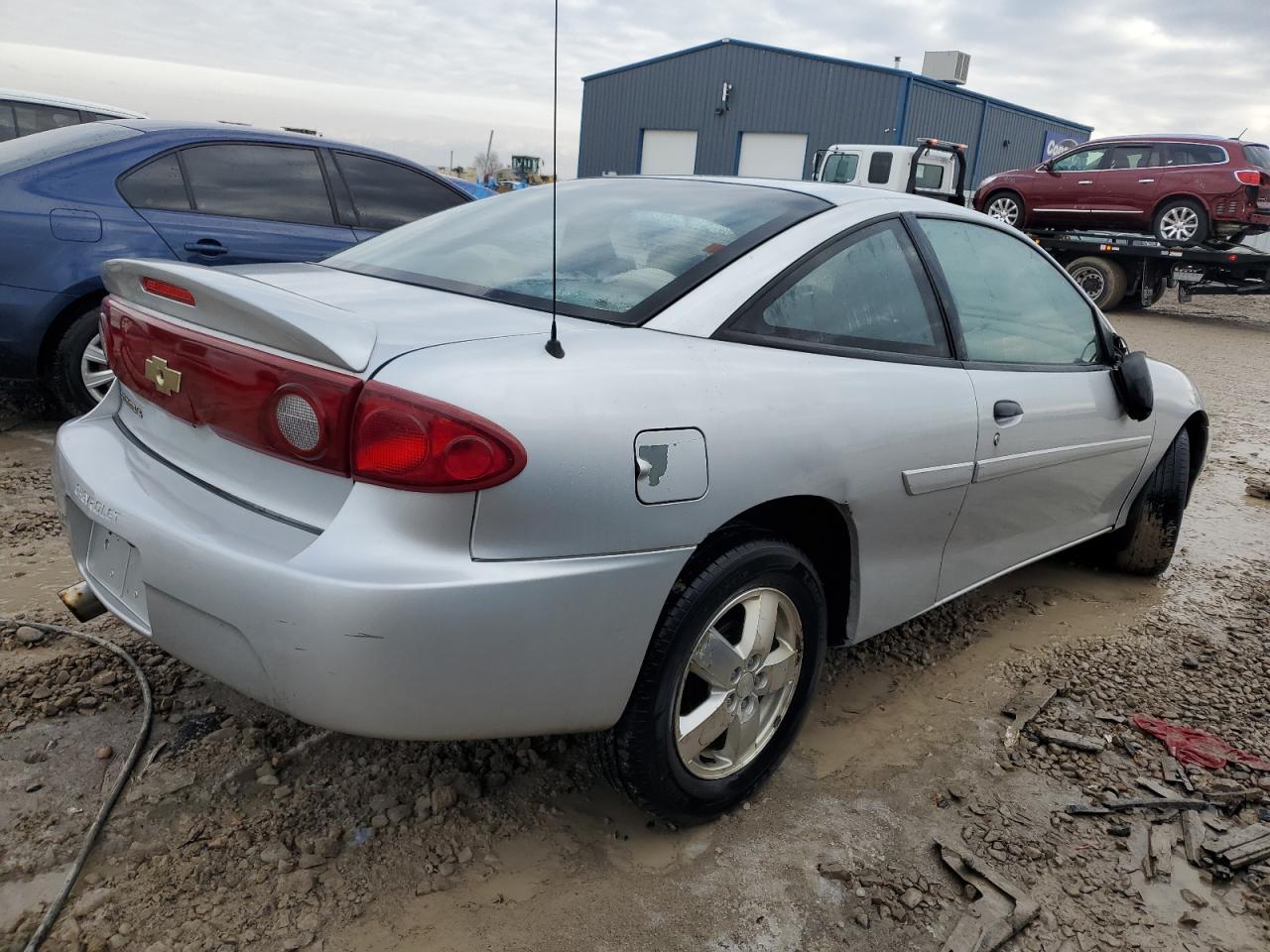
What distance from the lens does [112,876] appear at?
1896 millimetres

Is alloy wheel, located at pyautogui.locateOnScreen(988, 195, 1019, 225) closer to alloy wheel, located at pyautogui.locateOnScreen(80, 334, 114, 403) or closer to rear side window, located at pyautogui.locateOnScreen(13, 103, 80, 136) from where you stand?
rear side window, located at pyautogui.locateOnScreen(13, 103, 80, 136)

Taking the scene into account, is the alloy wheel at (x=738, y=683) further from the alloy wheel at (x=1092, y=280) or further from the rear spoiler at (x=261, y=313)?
the alloy wheel at (x=1092, y=280)

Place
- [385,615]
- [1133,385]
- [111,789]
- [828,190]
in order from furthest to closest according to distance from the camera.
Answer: [1133,385]
[828,190]
[111,789]
[385,615]

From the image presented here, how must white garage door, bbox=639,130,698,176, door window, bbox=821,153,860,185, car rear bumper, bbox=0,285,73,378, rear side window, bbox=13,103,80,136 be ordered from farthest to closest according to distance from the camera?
white garage door, bbox=639,130,698,176 → door window, bbox=821,153,860,185 → rear side window, bbox=13,103,80,136 → car rear bumper, bbox=0,285,73,378

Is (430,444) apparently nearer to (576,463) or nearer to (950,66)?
(576,463)

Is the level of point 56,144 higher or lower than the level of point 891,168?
lower

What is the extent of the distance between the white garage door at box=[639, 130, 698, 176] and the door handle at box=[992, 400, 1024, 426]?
25580 mm

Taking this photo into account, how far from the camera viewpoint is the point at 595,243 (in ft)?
8.08

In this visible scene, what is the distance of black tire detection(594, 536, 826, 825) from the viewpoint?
1938 millimetres

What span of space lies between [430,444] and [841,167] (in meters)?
16.1

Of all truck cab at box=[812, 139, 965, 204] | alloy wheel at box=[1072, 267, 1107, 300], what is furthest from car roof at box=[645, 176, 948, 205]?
alloy wheel at box=[1072, 267, 1107, 300]

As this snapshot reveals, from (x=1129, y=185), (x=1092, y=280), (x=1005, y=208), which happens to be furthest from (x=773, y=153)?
(x=1092, y=280)

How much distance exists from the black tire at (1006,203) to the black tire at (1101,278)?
1.42 m

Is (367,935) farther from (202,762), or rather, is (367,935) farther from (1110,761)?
(1110,761)
